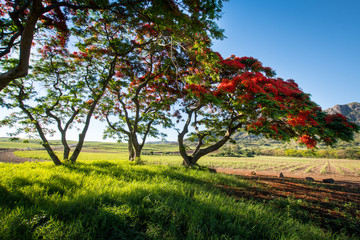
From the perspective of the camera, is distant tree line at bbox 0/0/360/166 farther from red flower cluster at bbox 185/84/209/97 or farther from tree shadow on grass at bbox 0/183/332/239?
tree shadow on grass at bbox 0/183/332/239

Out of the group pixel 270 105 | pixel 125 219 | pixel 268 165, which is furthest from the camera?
pixel 268 165

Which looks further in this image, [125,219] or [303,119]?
[303,119]

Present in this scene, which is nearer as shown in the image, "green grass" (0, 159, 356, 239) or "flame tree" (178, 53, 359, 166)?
"green grass" (0, 159, 356, 239)

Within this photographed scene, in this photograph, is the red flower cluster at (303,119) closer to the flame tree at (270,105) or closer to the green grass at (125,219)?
the flame tree at (270,105)

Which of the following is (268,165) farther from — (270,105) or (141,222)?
(141,222)

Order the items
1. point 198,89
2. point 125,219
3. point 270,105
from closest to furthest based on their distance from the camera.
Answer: point 125,219 → point 270,105 → point 198,89

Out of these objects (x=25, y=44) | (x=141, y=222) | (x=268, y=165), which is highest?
(x=25, y=44)

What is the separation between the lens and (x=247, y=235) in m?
2.47

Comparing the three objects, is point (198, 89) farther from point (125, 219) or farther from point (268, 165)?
point (268, 165)

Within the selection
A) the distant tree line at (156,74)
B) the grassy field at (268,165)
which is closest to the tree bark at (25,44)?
the distant tree line at (156,74)

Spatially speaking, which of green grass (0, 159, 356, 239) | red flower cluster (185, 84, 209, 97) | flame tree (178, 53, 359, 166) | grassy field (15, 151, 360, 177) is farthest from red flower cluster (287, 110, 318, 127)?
grassy field (15, 151, 360, 177)

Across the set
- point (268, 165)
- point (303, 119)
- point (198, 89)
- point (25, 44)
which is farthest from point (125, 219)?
point (268, 165)

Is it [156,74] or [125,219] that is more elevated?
[156,74]

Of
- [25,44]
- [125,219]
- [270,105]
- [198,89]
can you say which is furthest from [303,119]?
[25,44]
